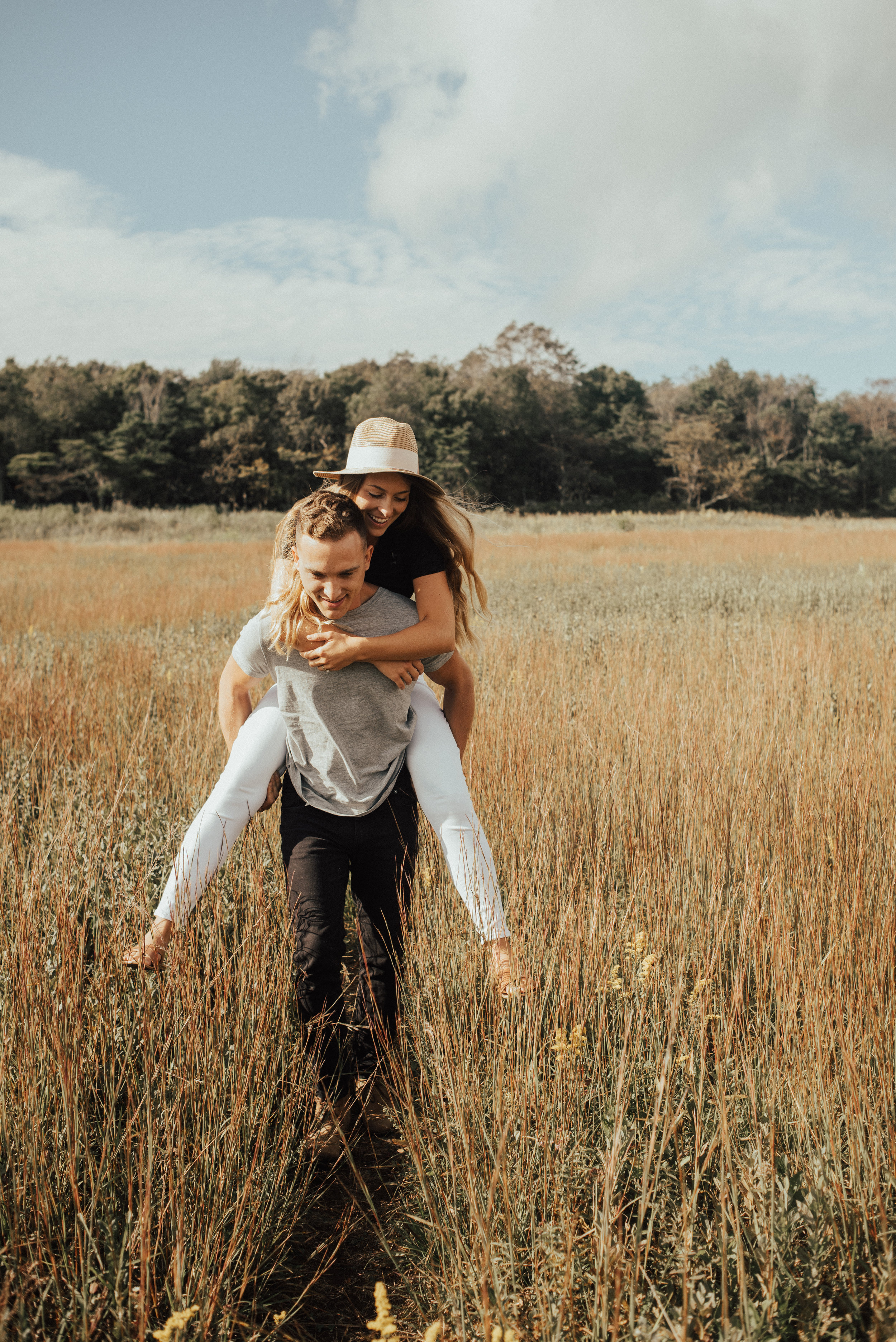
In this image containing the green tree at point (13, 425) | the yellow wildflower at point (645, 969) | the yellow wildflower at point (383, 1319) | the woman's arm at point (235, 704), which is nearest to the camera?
the yellow wildflower at point (383, 1319)

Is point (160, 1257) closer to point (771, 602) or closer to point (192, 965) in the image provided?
point (192, 965)

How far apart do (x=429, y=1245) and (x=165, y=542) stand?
25035 millimetres

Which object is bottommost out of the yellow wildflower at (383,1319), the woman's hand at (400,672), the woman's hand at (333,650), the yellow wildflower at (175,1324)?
the yellow wildflower at (175,1324)

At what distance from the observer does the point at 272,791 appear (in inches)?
90.7

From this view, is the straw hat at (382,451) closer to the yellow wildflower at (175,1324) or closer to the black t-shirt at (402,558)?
the black t-shirt at (402,558)

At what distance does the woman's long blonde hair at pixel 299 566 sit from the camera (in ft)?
6.46

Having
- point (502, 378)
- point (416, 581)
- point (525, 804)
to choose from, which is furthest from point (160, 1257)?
point (502, 378)

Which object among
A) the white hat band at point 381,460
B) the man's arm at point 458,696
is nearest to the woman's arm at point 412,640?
the man's arm at point 458,696

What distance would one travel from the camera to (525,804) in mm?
3113

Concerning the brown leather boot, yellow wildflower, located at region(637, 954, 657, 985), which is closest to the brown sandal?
yellow wildflower, located at region(637, 954, 657, 985)

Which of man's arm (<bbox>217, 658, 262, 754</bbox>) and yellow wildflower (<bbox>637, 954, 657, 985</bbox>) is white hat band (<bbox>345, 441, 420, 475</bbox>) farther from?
yellow wildflower (<bbox>637, 954, 657, 985</bbox>)

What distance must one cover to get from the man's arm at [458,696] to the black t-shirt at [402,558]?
0.29 meters

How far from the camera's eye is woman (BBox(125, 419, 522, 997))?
202 centimetres

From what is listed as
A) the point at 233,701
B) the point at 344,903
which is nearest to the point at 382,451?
A: the point at 233,701
